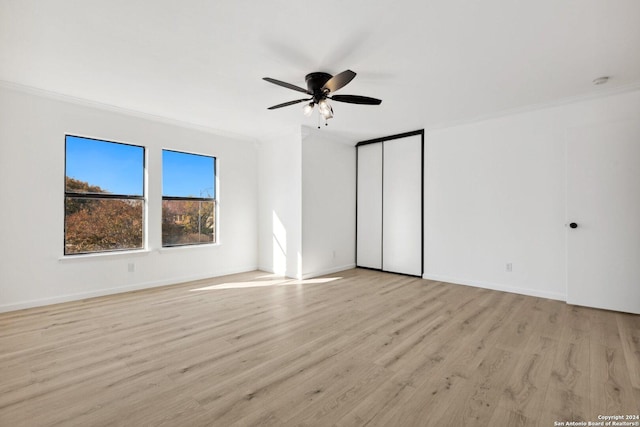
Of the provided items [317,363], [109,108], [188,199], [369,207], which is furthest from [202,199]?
[317,363]

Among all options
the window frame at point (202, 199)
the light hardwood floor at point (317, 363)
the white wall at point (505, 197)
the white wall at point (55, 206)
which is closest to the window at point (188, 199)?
the window frame at point (202, 199)

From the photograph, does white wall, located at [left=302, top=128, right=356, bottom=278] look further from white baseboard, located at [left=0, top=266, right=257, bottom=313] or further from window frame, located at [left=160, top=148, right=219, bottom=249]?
white baseboard, located at [left=0, top=266, right=257, bottom=313]

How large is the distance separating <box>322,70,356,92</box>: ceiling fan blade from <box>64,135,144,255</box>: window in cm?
336

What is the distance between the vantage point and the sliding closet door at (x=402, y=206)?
537cm

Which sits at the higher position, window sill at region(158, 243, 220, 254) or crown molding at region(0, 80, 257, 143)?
crown molding at region(0, 80, 257, 143)

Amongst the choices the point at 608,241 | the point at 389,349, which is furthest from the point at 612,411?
the point at 608,241

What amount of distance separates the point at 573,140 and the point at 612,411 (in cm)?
324

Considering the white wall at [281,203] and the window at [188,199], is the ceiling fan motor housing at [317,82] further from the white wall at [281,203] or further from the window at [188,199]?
the window at [188,199]

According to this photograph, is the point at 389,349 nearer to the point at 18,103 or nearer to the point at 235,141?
the point at 235,141

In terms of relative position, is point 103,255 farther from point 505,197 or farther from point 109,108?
point 505,197

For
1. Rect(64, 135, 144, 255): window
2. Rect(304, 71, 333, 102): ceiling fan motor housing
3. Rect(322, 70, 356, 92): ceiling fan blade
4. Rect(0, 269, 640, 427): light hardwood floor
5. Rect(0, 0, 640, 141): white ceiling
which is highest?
Rect(0, 0, 640, 141): white ceiling

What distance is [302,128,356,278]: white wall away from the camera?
5.32 metres

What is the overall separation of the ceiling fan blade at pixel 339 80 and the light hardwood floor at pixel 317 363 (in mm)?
2356

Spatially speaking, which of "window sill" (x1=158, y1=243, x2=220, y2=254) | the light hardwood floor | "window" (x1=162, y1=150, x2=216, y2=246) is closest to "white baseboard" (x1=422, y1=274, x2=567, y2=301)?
the light hardwood floor
